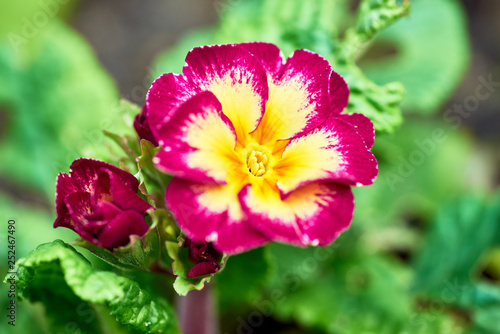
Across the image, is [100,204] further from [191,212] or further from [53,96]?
[53,96]

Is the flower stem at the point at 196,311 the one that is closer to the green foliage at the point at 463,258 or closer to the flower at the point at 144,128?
the flower at the point at 144,128

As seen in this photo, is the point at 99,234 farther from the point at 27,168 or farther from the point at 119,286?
the point at 27,168

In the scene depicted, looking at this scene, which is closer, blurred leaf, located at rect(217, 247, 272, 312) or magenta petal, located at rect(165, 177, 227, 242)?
magenta petal, located at rect(165, 177, 227, 242)

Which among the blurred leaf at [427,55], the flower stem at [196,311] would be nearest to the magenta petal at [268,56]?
the flower stem at [196,311]

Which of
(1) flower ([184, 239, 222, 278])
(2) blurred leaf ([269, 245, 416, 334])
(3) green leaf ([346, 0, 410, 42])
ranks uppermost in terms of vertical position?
(3) green leaf ([346, 0, 410, 42])

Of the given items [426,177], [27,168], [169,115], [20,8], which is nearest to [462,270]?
[426,177]

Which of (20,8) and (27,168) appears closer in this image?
(27,168)

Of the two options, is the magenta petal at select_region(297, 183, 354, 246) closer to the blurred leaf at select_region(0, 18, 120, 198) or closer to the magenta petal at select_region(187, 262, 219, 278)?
the magenta petal at select_region(187, 262, 219, 278)

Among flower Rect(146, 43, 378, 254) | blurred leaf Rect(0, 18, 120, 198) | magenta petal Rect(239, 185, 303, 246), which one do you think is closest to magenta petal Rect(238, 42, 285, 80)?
flower Rect(146, 43, 378, 254)
